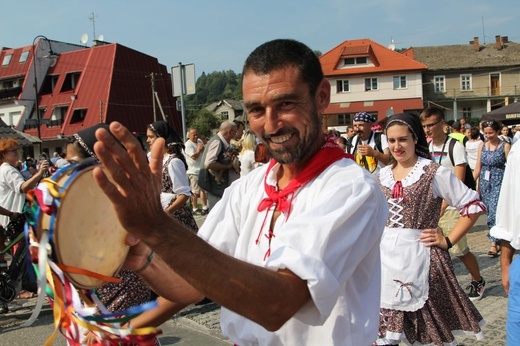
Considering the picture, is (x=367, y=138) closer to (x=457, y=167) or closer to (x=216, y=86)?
(x=457, y=167)

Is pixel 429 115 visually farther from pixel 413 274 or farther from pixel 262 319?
pixel 262 319

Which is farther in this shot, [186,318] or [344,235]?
[186,318]

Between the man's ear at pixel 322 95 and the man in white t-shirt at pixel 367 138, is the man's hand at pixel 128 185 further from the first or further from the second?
the man in white t-shirt at pixel 367 138

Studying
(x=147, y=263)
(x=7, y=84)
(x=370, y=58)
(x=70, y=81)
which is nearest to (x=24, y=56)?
(x=7, y=84)

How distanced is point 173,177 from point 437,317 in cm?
287

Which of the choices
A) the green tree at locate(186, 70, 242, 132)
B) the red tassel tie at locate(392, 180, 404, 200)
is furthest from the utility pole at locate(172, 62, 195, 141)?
the green tree at locate(186, 70, 242, 132)

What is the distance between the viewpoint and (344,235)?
1573 millimetres

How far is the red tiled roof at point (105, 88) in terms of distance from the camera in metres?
39.2

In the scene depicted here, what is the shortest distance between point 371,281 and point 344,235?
35cm

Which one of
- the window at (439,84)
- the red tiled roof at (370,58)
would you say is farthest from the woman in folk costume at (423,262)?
the window at (439,84)

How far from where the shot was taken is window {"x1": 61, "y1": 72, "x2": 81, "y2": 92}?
1647 inches

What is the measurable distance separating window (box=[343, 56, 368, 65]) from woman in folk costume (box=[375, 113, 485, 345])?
47.7 meters

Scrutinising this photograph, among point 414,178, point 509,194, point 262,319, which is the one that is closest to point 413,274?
point 414,178

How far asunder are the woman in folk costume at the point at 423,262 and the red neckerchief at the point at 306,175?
218 centimetres
